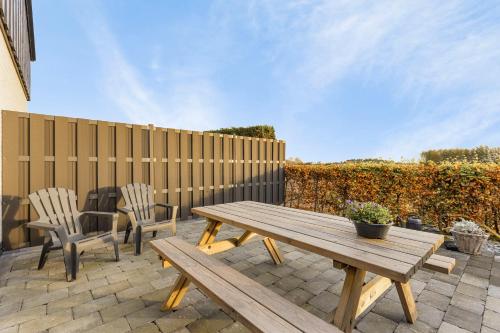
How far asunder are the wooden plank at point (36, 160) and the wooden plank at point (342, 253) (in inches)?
130

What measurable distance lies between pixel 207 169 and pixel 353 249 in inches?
169

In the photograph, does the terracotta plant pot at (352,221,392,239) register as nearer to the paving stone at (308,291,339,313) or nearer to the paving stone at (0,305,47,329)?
the paving stone at (308,291,339,313)

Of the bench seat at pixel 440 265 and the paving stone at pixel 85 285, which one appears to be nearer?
the bench seat at pixel 440 265

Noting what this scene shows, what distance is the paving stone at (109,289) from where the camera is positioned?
216cm

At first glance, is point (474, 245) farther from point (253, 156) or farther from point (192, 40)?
point (192, 40)

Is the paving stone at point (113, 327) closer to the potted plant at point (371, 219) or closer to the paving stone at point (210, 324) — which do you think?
the paving stone at point (210, 324)

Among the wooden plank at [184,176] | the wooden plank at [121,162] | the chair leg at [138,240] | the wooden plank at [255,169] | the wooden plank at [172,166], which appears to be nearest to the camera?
the chair leg at [138,240]

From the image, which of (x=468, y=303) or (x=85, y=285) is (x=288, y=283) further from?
(x=85, y=285)

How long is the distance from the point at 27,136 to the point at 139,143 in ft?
5.07

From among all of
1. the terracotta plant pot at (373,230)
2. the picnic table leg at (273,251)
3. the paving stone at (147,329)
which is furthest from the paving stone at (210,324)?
the terracotta plant pot at (373,230)

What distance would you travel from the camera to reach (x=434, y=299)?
2.13m

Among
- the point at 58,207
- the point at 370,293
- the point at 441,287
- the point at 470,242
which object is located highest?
the point at 58,207

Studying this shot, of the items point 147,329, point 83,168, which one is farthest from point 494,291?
point 83,168

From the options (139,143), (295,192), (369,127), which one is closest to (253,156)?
(295,192)
